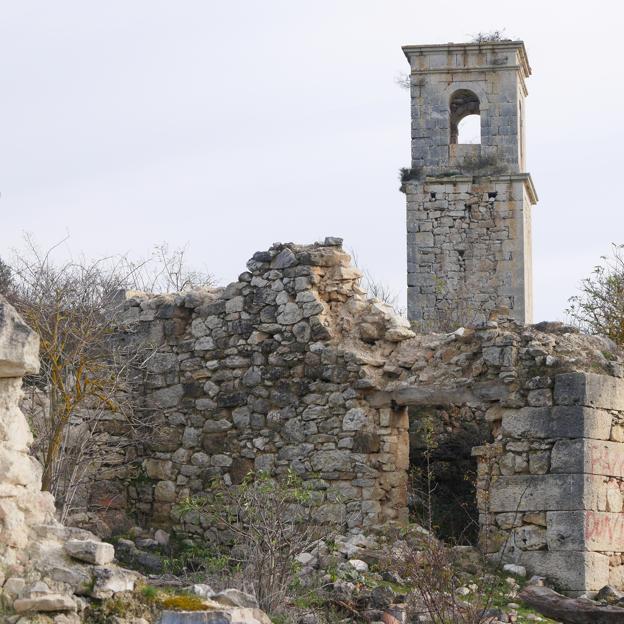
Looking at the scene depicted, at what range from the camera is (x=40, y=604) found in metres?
6.17

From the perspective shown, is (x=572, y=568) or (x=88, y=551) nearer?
(x=88, y=551)

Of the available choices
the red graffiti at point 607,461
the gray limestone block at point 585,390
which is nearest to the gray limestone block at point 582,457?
the red graffiti at point 607,461

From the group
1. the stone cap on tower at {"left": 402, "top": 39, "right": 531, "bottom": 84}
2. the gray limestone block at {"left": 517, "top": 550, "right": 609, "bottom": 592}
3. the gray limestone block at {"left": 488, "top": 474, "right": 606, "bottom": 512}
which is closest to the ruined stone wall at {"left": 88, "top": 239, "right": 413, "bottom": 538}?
the gray limestone block at {"left": 488, "top": 474, "right": 606, "bottom": 512}

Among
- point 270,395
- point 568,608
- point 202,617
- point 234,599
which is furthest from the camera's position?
point 270,395

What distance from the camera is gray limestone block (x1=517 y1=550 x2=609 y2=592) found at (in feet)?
34.6

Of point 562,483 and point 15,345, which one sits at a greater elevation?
point 15,345

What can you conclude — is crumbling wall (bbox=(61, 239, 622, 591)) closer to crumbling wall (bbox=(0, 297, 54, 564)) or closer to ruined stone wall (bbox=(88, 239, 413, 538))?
ruined stone wall (bbox=(88, 239, 413, 538))

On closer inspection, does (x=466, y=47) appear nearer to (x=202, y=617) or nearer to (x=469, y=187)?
(x=469, y=187)

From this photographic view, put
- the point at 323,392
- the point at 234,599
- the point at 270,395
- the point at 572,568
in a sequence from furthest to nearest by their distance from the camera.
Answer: the point at 270,395 → the point at 323,392 → the point at 572,568 → the point at 234,599

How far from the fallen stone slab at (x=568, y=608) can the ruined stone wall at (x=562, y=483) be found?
18.4 inches

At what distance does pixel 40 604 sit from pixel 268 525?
3.68 meters

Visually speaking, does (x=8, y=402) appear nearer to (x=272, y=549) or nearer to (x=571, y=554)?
(x=272, y=549)

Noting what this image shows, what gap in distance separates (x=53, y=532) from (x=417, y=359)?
5648 mm

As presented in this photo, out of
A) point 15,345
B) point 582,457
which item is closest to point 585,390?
point 582,457
